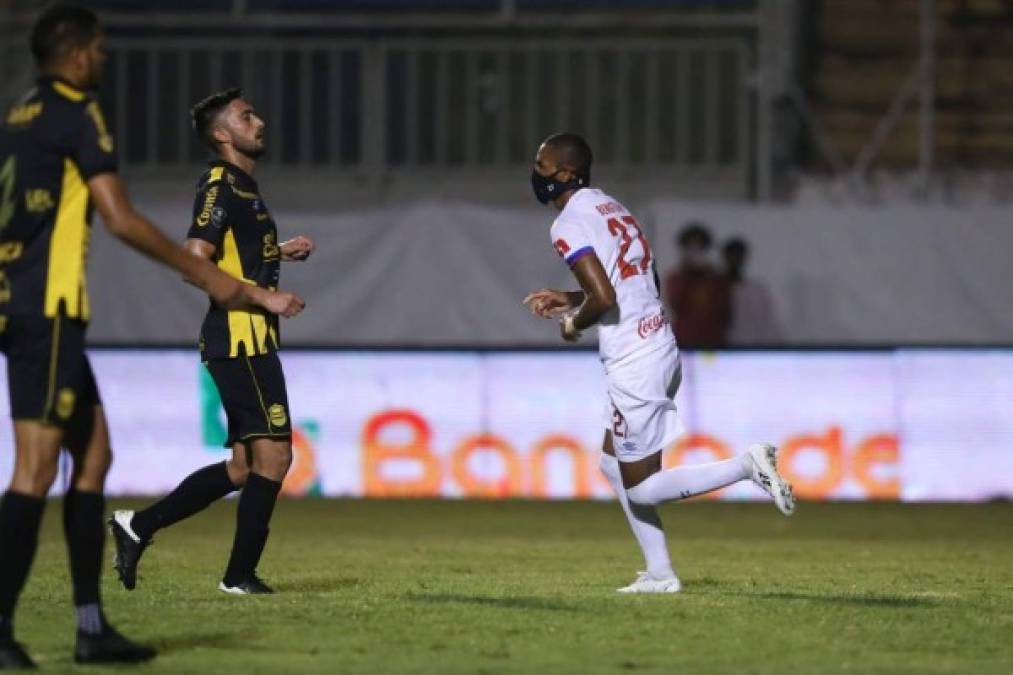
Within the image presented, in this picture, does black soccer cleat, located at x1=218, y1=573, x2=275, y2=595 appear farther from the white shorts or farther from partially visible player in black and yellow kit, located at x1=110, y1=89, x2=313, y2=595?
the white shorts

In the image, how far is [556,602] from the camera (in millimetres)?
9016

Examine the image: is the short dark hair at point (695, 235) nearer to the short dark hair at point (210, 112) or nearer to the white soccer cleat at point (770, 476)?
the short dark hair at point (210, 112)

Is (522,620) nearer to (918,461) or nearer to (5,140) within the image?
(5,140)

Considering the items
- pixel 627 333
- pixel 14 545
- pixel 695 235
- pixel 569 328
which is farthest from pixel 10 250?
pixel 695 235

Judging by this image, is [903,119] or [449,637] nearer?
[449,637]

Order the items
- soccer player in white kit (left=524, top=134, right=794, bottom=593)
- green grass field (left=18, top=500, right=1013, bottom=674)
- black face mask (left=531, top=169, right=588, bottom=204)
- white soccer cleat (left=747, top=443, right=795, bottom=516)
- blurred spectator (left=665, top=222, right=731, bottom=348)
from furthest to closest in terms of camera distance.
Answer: blurred spectator (left=665, top=222, right=731, bottom=348) → black face mask (left=531, top=169, right=588, bottom=204) → soccer player in white kit (left=524, top=134, right=794, bottom=593) → white soccer cleat (left=747, top=443, right=795, bottom=516) → green grass field (left=18, top=500, right=1013, bottom=674)

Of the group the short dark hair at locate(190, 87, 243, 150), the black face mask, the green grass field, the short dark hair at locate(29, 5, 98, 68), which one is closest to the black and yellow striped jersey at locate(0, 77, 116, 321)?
the short dark hair at locate(29, 5, 98, 68)

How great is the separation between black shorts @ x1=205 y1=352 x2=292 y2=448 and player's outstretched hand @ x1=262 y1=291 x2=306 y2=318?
96 centimetres

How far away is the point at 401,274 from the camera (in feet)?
61.3

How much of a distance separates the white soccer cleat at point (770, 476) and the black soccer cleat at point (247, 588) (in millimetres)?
2228

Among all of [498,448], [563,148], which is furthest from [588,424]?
[563,148]

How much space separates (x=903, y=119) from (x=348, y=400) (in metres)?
6.55

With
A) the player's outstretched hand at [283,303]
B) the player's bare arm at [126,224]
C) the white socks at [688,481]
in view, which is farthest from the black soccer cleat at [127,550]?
the player's bare arm at [126,224]

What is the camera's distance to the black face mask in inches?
372
